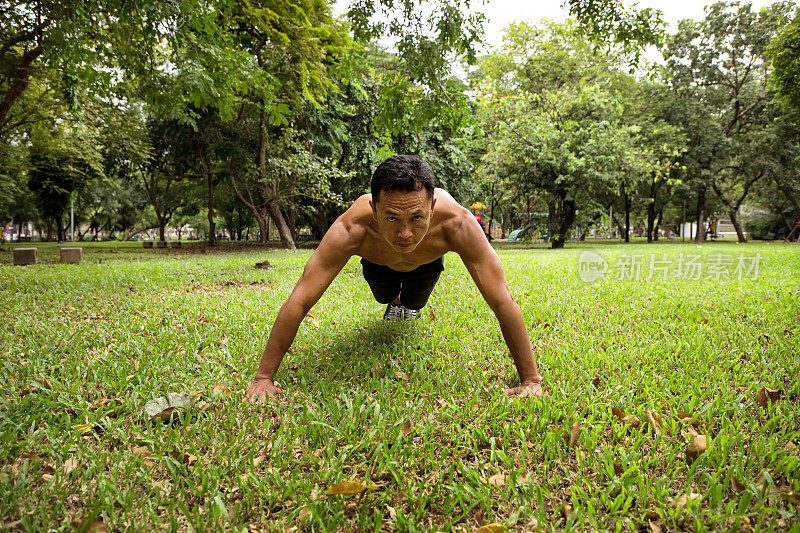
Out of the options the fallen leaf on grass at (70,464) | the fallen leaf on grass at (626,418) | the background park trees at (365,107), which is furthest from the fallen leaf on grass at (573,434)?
the background park trees at (365,107)

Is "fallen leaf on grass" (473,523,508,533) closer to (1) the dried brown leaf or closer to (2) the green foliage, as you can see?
(1) the dried brown leaf

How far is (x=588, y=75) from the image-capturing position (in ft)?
75.7

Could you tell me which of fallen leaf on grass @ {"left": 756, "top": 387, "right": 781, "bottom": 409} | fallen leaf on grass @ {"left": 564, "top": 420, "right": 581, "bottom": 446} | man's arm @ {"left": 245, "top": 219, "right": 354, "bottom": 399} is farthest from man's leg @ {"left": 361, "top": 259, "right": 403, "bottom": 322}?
fallen leaf on grass @ {"left": 756, "top": 387, "right": 781, "bottom": 409}

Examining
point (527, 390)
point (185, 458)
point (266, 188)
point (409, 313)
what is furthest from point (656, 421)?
point (266, 188)

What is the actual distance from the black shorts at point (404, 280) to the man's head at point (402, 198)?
1.10 m

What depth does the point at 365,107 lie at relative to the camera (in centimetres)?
1675

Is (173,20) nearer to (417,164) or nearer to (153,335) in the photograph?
(153,335)

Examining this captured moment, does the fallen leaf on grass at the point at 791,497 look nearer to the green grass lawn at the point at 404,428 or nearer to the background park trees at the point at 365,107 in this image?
the green grass lawn at the point at 404,428

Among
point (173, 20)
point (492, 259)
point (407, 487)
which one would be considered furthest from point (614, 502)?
point (173, 20)

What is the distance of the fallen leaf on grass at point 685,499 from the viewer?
1.52 m

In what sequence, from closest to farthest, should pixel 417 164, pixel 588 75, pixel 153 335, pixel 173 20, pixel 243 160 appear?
pixel 417 164
pixel 153 335
pixel 173 20
pixel 243 160
pixel 588 75

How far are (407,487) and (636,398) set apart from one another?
1.59m

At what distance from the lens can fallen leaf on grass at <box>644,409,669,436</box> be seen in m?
2.04

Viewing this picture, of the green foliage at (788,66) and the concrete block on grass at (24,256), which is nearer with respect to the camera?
the concrete block on grass at (24,256)
